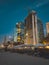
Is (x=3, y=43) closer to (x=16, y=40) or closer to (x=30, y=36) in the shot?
(x=16, y=40)

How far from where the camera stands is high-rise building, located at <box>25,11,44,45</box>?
9.21 feet

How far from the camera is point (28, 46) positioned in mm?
2840

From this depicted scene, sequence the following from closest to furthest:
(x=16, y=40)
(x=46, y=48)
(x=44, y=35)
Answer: (x=46, y=48)
(x=44, y=35)
(x=16, y=40)

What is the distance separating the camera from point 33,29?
9.45 ft

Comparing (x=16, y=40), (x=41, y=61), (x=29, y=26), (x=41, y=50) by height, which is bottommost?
(x=41, y=61)

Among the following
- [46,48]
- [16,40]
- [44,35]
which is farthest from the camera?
[16,40]

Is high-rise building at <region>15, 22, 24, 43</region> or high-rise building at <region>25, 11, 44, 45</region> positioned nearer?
high-rise building at <region>25, 11, 44, 45</region>

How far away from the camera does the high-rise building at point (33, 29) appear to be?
2806 millimetres

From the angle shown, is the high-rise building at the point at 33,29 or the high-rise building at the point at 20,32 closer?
the high-rise building at the point at 33,29

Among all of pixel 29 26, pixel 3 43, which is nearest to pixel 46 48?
pixel 29 26

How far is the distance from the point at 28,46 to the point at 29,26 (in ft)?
1.25

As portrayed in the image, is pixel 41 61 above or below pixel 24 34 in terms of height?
below

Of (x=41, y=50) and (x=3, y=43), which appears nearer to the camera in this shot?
(x=41, y=50)

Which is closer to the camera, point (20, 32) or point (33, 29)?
point (33, 29)
